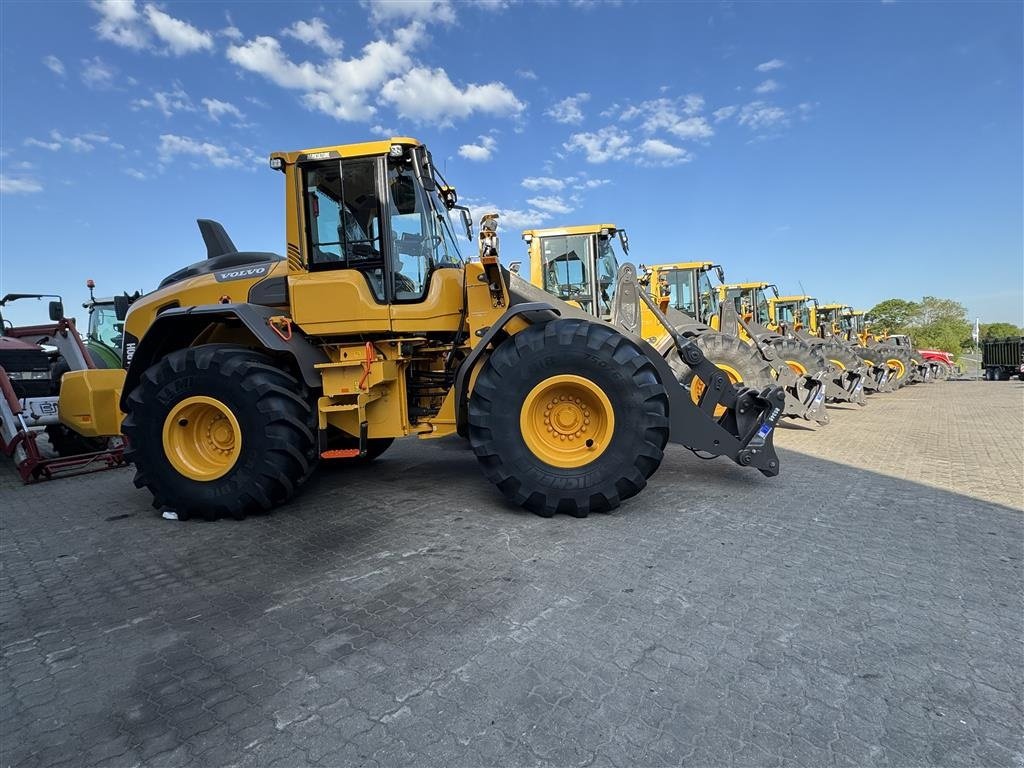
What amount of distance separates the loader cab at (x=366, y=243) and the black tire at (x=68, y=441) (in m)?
5.11

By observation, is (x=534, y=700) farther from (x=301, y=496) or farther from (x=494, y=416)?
(x=301, y=496)

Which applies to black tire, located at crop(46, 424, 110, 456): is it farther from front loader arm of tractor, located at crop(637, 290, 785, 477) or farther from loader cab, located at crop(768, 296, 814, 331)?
loader cab, located at crop(768, 296, 814, 331)

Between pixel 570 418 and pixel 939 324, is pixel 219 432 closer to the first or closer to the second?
pixel 570 418

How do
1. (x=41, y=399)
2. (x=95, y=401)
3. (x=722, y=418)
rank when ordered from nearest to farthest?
(x=722, y=418)
(x=95, y=401)
(x=41, y=399)

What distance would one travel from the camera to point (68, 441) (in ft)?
24.3

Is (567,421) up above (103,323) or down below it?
below

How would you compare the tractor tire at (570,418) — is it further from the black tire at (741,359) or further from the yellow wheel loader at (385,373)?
the black tire at (741,359)

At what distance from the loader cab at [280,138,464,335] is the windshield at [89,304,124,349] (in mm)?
9303

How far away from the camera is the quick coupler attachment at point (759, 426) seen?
4.39m

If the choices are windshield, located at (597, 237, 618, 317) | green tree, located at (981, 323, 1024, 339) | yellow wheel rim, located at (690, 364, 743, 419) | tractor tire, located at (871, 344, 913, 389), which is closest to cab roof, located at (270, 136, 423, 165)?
yellow wheel rim, located at (690, 364, 743, 419)

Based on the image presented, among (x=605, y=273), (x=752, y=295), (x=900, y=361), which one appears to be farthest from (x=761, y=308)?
(x=605, y=273)

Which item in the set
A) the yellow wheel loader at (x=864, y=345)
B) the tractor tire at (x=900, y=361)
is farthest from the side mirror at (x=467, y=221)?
the tractor tire at (x=900, y=361)

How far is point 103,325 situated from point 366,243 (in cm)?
1016

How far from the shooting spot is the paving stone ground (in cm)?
180
